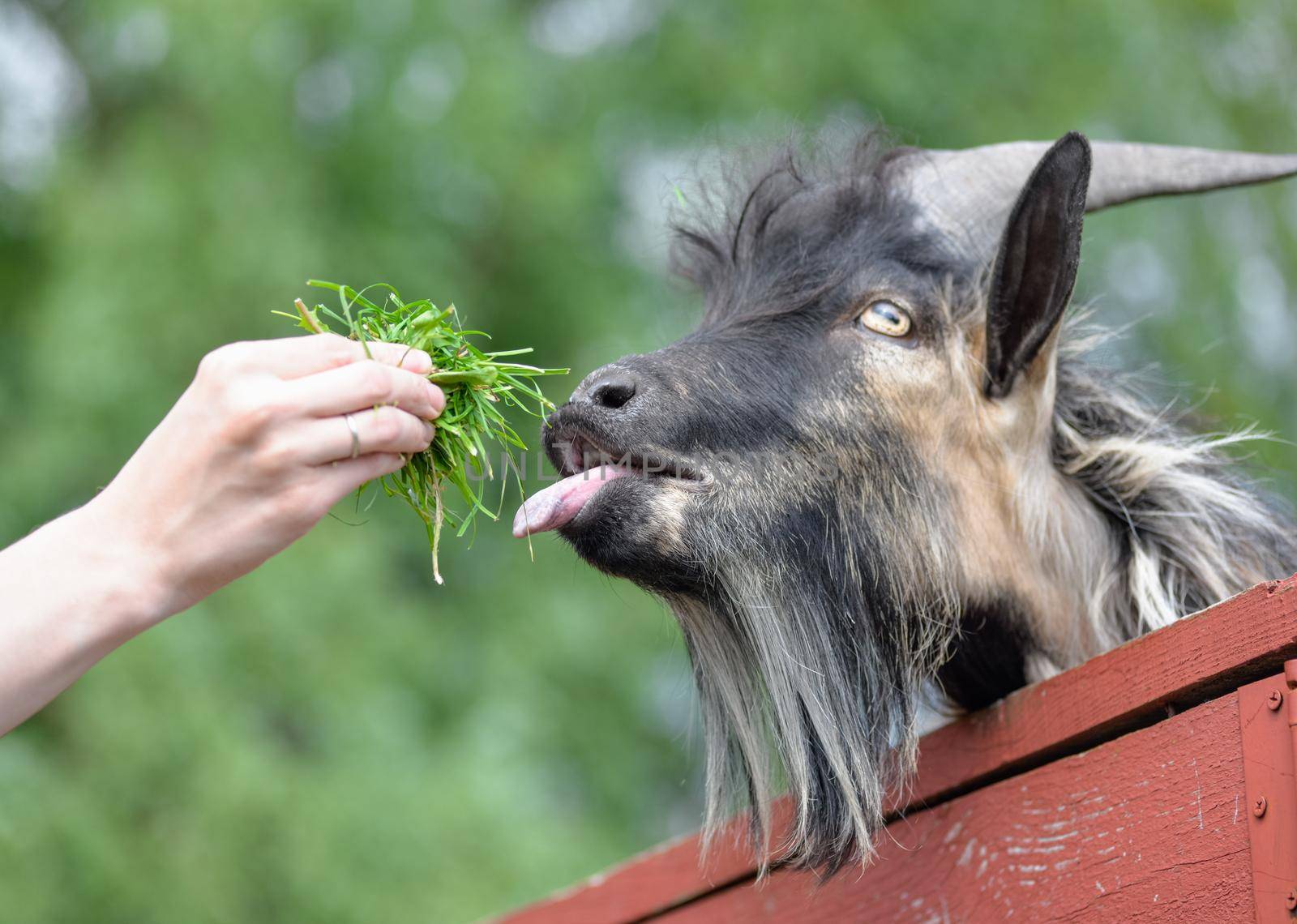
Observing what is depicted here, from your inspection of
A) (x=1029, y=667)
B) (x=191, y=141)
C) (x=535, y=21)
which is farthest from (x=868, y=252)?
(x=535, y=21)

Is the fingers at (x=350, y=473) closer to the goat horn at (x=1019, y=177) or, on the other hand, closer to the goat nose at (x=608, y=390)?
the goat nose at (x=608, y=390)

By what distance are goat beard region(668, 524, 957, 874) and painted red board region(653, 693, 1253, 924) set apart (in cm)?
11

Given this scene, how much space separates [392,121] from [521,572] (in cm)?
208

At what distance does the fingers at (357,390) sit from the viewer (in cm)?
157

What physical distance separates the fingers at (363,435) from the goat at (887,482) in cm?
29

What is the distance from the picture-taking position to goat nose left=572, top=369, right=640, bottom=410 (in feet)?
6.53

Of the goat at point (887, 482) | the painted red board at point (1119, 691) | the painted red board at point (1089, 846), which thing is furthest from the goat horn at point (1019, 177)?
the painted red board at point (1089, 846)

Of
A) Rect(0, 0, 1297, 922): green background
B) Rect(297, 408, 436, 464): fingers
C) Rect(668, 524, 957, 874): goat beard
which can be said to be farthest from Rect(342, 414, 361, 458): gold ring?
Rect(0, 0, 1297, 922): green background

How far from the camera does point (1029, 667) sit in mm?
2299

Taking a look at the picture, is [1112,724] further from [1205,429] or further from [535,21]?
[535,21]

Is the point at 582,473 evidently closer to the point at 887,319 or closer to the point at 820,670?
the point at 820,670

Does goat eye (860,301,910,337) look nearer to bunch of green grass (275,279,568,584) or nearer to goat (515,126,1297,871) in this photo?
goat (515,126,1297,871)

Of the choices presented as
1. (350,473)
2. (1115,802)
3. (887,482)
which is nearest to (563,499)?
(350,473)

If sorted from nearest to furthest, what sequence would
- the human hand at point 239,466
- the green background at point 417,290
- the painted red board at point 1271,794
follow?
the painted red board at point 1271,794 < the human hand at point 239,466 < the green background at point 417,290
